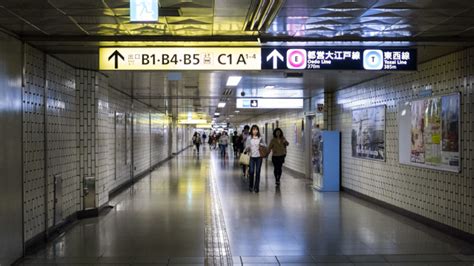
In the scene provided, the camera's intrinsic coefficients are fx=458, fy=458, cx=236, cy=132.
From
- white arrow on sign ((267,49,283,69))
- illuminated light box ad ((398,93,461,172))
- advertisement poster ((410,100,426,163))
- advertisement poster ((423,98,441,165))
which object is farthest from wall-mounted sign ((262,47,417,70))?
advertisement poster ((410,100,426,163))

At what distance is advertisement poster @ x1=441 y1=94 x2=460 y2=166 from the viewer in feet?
22.1

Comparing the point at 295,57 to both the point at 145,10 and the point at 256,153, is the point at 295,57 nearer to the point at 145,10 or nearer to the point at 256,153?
the point at 145,10

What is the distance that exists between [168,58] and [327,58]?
2146 mm

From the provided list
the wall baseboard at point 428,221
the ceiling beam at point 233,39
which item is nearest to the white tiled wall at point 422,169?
the wall baseboard at point 428,221

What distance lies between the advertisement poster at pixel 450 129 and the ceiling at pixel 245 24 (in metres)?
0.78

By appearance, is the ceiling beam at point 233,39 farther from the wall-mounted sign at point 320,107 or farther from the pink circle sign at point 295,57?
the wall-mounted sign at point 320,107

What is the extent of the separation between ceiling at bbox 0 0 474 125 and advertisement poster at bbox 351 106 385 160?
2.61m

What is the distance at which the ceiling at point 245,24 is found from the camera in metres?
4.64

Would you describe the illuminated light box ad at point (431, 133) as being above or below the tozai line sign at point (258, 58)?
below

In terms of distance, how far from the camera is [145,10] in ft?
14.0

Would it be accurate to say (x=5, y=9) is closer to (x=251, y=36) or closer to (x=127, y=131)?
(x=251, y=36)

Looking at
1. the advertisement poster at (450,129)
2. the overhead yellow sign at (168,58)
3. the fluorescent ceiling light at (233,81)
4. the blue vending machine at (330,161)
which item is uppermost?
the fluorescent ceiling light at (233,81)

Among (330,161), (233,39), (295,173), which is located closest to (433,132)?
(233,39)

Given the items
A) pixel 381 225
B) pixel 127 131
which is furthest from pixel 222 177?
pixel 381 225
